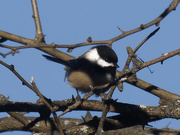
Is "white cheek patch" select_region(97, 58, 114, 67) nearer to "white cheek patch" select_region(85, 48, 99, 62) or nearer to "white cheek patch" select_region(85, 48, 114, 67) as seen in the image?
"white cheek patch" select_region(85, 48, 114, 67)

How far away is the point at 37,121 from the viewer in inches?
151

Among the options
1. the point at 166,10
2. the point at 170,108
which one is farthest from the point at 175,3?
the point at 170,108

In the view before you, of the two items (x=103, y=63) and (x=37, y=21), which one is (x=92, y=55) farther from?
(x=37, y=21)

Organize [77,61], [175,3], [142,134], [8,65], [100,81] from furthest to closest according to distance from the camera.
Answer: [77,61] → [100,81] → [175,3] → [142,134] → [8,65]

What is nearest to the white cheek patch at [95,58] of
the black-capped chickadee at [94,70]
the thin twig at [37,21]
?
the black-capped chickadee at [94,70]

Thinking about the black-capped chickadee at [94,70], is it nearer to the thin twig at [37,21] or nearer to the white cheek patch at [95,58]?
the white cheek patch at [95,58]

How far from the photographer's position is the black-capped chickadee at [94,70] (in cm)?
523

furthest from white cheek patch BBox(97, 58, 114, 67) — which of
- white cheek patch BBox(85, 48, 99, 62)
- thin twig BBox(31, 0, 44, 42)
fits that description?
thin twig BBox(31, 0, 44, 42)

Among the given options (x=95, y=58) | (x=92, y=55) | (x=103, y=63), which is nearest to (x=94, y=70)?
(x=103, y=63)

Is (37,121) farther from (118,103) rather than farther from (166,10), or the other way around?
(166,10)

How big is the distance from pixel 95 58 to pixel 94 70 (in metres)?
0.36

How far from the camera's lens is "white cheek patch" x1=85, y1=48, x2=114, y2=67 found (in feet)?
17.9

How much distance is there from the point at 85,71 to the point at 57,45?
1.82 m

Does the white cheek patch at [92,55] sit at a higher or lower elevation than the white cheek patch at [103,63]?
higher
